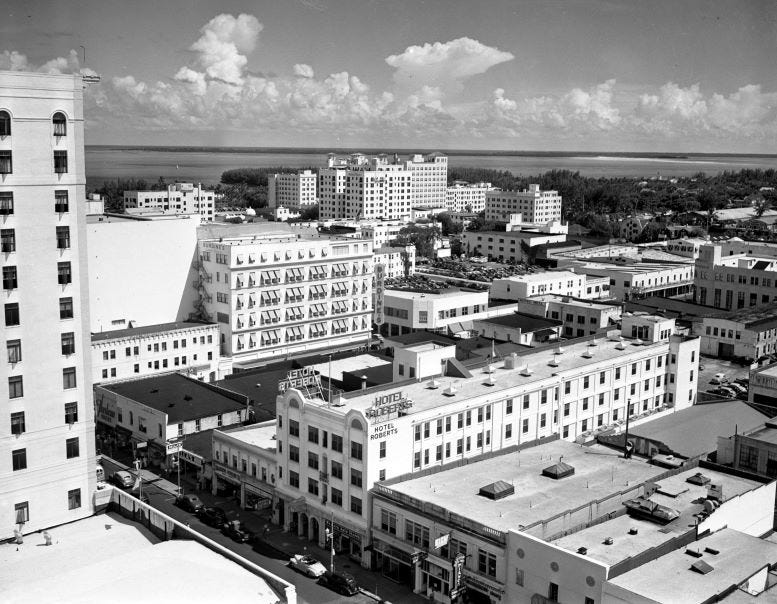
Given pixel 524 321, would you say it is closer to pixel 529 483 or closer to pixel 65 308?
pixel 529 483

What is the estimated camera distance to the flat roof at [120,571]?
A: 1316 cm

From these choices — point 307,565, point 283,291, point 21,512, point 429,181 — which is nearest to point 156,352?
point 283,291

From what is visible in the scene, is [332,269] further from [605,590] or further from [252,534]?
[605,590]

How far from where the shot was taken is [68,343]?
1755 cm

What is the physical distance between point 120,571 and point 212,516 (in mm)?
14579

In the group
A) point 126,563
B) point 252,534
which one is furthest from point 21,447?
point 252,534

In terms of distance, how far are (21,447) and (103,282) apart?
27.9 m

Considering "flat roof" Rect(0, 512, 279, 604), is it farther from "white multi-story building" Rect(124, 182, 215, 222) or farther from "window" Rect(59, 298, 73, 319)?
"white multi-story building" Rect(124, 182, 215, 222)

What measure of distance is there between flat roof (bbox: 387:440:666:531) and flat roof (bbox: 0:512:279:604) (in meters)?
9.17

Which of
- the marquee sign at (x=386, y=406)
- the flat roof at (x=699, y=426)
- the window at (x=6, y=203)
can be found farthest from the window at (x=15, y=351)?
the flat roof at (x=699, y=426)

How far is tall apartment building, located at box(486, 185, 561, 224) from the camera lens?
113419 millimetres

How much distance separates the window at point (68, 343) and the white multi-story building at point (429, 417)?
30.8 feet

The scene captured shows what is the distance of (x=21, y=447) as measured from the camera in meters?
17.2

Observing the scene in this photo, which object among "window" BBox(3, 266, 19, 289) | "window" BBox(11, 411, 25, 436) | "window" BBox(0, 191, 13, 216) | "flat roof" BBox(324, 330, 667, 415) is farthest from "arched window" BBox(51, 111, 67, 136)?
"flat roof" BBox(324, 330, 667, 415)
